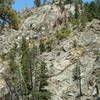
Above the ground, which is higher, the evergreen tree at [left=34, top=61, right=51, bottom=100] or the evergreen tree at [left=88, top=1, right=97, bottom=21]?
the evergreen tree at [left=88, top=1, right=97, bottom=21]

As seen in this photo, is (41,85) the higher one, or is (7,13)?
(7,13)

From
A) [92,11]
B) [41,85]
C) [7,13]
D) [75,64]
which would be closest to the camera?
[7,13]

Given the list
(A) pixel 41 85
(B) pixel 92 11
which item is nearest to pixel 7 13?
(A) pixel 41 85

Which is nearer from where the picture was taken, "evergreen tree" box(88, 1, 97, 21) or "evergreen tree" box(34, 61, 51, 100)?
"evergreen tree" box(34, 61, 51, 100)

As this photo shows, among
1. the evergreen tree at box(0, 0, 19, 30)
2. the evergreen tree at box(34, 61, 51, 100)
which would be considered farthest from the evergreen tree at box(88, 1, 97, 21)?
the evergreen tree at box(0, 0, 19, 30)

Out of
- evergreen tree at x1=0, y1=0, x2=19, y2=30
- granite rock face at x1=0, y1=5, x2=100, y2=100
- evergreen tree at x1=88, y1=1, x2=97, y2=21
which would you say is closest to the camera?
evergreen tree at x1=0, y1=0, x2=19, y2=30

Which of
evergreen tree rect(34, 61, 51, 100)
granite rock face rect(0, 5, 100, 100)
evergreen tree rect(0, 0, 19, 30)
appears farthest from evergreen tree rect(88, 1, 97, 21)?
evergreen tree rect(0, 0, 19, 30)

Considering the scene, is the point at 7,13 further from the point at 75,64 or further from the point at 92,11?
the point at 92,11

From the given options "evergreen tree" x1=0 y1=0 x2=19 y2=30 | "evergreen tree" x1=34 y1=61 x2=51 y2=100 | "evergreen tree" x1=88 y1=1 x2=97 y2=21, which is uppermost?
"evergreen tree" x1=88 y1=1 x2=97 y2=21

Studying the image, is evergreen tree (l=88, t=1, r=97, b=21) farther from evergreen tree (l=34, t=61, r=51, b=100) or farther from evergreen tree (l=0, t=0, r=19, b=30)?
evergreen tree (l=0, t=0, r=19, b=30)

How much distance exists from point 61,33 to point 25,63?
34.0 m

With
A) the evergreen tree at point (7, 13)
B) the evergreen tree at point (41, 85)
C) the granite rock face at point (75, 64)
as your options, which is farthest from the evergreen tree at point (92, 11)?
the evergreen tree at point (7, 13)

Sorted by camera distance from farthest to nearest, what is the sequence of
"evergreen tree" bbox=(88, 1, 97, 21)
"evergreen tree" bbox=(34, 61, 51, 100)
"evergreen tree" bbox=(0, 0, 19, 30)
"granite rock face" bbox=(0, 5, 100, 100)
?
"evergreen tree" bbox=(88, 1, 97, 21), "granite rock face" bbox=(0, 5, 100, 100), "evergreen tree" bbox=(34, 61, 51, 100), "evergreen tree" bbox=(0, 0, 19, 30)

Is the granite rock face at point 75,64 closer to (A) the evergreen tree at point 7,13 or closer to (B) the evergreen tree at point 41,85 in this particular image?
(B) the evergreen tree at point 41,85
